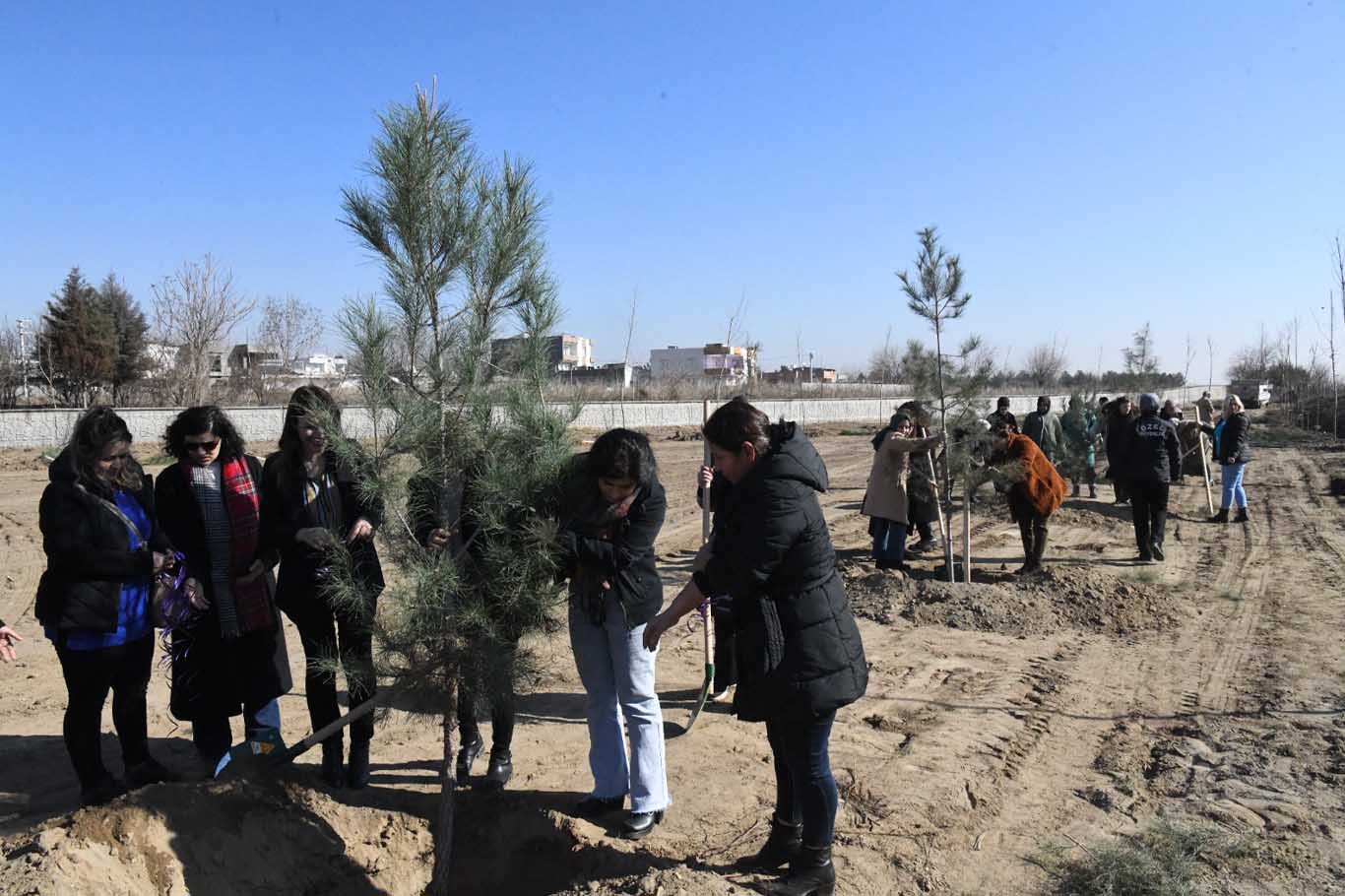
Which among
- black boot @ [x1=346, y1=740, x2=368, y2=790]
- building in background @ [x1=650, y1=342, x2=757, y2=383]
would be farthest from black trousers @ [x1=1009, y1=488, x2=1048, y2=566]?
building in background @ [x1=650, y1=342, x2=757, y2=383]

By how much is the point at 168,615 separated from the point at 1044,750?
4.58m

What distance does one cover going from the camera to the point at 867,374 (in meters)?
68.2

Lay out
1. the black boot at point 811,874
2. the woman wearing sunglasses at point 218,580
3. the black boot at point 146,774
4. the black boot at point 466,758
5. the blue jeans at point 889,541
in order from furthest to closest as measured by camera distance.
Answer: the blue jeans at point 889,541
the black boot at point 466,758
the black boot at point 146,774
the woman wearing sunglasses at point 218,580
the black boot at point 811,874

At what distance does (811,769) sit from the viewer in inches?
132

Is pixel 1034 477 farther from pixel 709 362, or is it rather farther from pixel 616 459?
pixel 709 362

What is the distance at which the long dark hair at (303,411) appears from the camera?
3.61 metres

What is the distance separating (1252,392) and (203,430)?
53.1m

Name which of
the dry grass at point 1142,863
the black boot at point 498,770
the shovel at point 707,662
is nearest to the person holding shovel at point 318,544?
the black boot at point 498,770

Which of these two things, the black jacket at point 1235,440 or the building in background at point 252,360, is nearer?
the black jacket at point 1235,440

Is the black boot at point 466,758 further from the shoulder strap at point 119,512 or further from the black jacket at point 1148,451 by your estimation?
the black jacket at point 1148,451

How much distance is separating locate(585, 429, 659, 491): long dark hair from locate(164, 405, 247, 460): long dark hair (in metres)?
1.72

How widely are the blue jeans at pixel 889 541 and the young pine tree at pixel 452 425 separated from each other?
6.42 meters

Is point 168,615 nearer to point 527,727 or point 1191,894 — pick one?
point 527,727

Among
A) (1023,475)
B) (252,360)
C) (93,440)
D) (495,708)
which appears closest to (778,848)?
(495,708)
